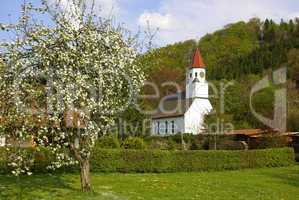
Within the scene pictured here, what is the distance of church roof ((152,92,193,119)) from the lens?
2813 inches

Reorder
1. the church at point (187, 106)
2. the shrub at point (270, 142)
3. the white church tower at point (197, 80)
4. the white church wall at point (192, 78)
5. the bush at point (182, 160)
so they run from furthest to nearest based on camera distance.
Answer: the white church wall at point (192, 78) < the white church tower at point (197, 80) < the church at point (187, 106) < the shrub at point (270, 142) < the bush at point (182, 160)

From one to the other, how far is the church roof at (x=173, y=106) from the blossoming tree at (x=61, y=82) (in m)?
55.5

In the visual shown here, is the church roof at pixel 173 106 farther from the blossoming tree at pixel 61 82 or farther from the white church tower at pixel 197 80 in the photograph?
the blossoming tree at pixel 61 82

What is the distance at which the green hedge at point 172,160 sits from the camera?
24244mm

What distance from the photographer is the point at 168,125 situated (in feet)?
238

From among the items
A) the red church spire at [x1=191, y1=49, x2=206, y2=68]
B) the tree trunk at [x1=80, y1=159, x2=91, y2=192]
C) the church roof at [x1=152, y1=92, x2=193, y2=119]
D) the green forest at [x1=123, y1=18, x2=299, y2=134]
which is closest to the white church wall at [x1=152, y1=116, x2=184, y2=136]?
the church roof at [x1=152, y1=92, x2=193, y2=119]

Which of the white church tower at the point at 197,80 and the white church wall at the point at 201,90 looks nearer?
the white church wall at the point at 201,90

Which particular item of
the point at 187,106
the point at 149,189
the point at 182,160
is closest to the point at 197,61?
the point at 187,106

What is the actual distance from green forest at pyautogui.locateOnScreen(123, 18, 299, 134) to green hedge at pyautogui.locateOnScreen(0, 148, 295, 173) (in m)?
21.8

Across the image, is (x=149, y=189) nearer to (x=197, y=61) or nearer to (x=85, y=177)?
(x=85, y=177)

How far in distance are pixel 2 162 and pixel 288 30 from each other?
A: 85607 mm

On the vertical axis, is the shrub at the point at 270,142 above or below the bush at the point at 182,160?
above

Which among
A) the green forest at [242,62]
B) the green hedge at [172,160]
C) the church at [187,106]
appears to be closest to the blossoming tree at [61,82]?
the green hedge at [172,160]

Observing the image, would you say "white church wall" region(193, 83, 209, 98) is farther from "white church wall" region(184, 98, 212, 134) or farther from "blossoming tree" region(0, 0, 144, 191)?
"blossoming tree" region(0, 0, 144, 191)
